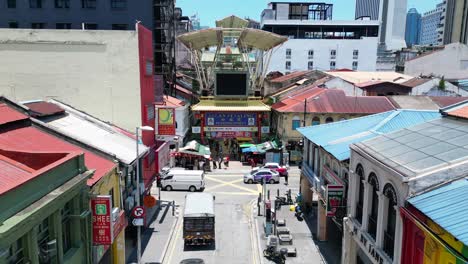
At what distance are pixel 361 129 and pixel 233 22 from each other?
50.8 m

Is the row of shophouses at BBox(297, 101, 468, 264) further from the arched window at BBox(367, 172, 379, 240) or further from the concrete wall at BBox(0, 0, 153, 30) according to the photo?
the concrete wall at BBox(0, 0, 153, 30)

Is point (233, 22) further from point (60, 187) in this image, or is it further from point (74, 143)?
point (60, 187)

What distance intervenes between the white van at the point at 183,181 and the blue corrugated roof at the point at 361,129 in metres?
13.6

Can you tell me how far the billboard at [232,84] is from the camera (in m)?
59.3

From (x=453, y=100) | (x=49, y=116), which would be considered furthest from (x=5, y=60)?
(x=453, y=100)

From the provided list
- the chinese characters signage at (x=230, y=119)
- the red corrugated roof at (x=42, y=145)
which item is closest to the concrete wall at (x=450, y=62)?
the chinese characters signage at (x=230, y=119)

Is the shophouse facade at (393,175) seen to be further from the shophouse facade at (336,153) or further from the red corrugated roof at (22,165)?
the red corrugated roof at (22,165)

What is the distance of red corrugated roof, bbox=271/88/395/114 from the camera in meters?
Answer: 50.9

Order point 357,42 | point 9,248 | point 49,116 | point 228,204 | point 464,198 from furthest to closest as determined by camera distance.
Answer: point 357,42 < point 228,204 < point 49,116 < point 464,198 < point 9,248

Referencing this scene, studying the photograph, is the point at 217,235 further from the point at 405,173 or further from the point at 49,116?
the point at 405,173

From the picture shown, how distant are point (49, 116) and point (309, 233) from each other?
18.6 meters

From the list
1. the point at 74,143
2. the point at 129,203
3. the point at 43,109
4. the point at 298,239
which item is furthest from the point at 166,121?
the point at 298,239

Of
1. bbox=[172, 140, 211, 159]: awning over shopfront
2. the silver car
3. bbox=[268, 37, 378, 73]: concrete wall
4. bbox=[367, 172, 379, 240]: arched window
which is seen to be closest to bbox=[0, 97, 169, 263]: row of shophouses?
bbox=[367, 172, 379, 240]: arched window

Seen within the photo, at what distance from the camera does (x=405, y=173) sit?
14.0 metres
